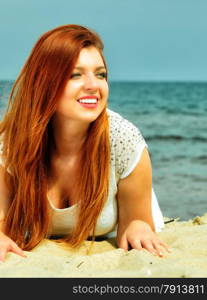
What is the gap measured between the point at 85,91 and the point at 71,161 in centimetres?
54

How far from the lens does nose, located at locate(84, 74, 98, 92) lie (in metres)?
2.92

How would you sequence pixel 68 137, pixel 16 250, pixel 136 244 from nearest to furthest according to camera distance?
pixel 16 250
pixel 136 244
pixel 68 137

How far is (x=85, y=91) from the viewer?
2938 mm

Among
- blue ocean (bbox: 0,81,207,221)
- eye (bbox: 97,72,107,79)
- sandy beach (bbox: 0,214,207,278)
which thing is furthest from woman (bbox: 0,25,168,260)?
blue ocean (bbox: 0,81,207,221)

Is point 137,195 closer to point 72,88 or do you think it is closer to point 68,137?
point 68,137

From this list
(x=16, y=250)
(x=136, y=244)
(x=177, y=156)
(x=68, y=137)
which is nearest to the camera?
(x=16, y=250)

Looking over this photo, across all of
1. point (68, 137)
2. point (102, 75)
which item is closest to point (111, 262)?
point (68, 137)

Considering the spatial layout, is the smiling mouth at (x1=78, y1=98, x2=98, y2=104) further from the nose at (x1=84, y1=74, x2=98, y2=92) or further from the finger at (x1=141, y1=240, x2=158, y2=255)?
the finger at (x1=141, y1=240, x2=158, y2=255)

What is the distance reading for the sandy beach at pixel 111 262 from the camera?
245cm

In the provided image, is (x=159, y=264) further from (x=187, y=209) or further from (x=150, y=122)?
(x=150, y=122)

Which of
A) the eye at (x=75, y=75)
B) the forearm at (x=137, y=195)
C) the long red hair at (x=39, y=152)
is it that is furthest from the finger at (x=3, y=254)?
the eye at (x=75, y=75)

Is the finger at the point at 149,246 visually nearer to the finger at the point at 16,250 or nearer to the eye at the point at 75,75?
the finger at the point at 16,250
